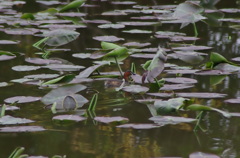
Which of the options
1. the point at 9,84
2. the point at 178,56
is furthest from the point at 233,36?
the point at 9,84

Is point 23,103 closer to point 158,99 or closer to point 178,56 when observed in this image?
point 158,99

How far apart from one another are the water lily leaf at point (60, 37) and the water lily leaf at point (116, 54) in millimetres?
423

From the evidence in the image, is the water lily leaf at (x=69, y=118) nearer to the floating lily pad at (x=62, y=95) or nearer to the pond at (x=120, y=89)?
the pond at (x=120, y=89)

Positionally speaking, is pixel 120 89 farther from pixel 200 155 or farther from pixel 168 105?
pixel 200 155

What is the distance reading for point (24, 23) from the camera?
341 cm

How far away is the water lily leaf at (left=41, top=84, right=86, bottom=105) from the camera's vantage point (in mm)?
1874

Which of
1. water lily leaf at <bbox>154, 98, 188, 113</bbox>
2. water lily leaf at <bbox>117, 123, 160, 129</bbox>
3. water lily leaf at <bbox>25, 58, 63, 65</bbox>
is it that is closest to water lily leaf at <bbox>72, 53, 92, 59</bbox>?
water lily leaf at <bbox>25, 58, 63, 65</bbox>

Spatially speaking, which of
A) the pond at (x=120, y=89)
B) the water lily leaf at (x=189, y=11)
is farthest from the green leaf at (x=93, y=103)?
the water lily leaf at (x=189, y=11)

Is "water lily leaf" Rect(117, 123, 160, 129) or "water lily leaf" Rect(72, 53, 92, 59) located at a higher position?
"water lily leaf" Rect(72, 53, 92, 59)

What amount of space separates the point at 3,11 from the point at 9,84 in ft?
6.20

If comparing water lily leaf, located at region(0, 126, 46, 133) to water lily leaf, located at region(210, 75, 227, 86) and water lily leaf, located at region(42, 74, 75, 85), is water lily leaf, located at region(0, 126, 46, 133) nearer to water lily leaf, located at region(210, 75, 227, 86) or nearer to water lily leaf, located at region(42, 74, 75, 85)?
water lily leaf, located at region(42, 74, 75, 85)

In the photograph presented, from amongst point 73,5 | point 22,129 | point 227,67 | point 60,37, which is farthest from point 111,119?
point 73,5

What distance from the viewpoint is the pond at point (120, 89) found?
152 centimetres

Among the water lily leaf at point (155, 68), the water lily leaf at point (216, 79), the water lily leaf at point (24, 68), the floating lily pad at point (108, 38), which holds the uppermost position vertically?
the water lily leaf at point (155, 68)
